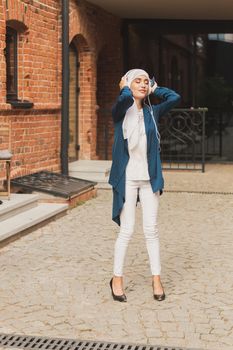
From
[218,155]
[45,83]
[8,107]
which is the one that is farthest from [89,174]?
[218,155]

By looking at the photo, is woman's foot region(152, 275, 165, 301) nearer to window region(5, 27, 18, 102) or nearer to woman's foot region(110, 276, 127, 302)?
woman's foot region(110, 276, 127, 302)

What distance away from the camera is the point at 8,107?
9.40 metres

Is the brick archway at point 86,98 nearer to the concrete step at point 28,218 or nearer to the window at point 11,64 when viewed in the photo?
the window at point 11,64

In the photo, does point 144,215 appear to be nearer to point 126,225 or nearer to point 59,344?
point 126,225

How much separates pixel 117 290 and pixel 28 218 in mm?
2914

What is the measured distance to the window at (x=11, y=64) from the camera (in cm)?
1011

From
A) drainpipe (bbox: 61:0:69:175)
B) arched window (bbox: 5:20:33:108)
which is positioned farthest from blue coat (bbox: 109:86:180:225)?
drainpipe (bbox: 61:0:69:175)

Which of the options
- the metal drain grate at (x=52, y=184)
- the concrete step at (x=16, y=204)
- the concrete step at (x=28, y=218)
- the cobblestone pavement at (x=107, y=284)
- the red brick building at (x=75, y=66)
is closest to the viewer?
the cobblestone pavement at (x=107, y=284)

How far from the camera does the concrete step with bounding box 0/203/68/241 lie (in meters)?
7.09

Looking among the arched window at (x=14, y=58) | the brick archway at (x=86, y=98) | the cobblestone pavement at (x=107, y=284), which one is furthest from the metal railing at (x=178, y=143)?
the cobblestone pavement at (x=107, y=284)

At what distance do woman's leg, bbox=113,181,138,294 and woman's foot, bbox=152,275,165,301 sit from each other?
0.84 ft

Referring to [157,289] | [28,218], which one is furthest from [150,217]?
[28,218]

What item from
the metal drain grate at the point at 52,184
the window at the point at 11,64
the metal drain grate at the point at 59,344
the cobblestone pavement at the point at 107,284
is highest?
the window at the point at 11,64

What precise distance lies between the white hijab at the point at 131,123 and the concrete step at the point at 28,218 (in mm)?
2391
